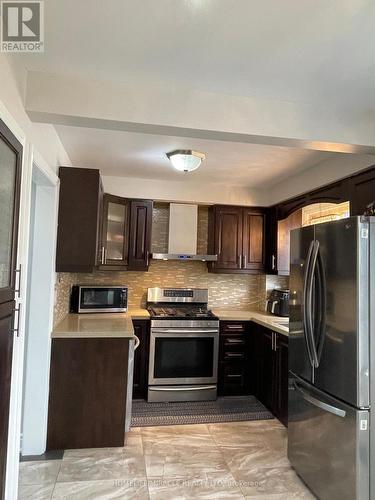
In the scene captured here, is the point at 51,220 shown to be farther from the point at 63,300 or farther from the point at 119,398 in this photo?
the point at 119,398

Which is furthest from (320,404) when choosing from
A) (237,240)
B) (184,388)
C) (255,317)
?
(237,240)

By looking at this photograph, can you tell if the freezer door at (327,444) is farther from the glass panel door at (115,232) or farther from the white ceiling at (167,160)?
the glass panel door at (115,232)

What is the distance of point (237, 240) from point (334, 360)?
Answer: 2327 millimetres

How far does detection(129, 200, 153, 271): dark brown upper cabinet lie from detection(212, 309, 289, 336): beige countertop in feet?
3.55

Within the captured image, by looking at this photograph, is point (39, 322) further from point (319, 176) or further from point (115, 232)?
point (319, 176)

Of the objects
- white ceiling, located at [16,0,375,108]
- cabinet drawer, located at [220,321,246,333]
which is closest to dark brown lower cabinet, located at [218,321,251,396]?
cabinet drawer, located at [220,321,246,333]

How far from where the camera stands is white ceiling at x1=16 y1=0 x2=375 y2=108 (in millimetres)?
1293

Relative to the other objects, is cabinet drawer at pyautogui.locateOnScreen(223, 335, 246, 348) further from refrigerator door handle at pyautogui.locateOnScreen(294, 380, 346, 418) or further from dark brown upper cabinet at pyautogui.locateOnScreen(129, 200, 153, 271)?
refrigerator door handle at pyautogui.locateOnScreen(294, 380, 346, 418)

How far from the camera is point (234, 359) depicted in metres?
3.88

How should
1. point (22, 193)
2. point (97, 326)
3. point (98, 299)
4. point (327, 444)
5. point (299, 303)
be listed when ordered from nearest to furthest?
1. point (22, 193)
2. point (327, 444)
3. point (299, 303)
4. point (97, 326)
5. point (98, 299)

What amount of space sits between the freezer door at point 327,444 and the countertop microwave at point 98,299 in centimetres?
213

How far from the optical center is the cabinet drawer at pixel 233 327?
3.87 metres

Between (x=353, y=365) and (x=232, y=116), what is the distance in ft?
5.11

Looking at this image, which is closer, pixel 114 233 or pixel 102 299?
pixel 114 233
